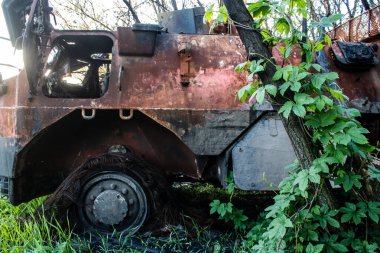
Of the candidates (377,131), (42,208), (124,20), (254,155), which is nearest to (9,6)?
(42,208)

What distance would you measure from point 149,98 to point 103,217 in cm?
98

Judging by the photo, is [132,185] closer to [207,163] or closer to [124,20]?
[207,163]

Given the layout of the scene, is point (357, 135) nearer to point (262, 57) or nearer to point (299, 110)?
point (299, 110)

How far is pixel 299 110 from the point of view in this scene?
5.40 feet

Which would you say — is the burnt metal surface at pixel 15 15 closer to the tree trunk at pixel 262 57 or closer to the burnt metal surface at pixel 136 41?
the burnt metal surface at pixel 136 41

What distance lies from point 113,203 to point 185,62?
1202 mm

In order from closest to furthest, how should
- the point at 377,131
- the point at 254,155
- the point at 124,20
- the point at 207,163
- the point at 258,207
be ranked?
the point at 254,155, the point at 377,131, the point at 207,163, the point at 258,207, the point at 124,20

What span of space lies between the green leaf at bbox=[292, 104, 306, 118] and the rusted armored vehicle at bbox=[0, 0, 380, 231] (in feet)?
3.22

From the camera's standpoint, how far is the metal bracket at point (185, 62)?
2.75m

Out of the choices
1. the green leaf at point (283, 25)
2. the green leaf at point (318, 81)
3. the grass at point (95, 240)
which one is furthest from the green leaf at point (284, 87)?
the grass at point (95, 240)

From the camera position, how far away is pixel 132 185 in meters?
2.87

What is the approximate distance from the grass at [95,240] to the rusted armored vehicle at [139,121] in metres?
0.17

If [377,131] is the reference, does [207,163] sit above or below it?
below

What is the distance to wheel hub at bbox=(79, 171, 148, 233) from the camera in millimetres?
2850
